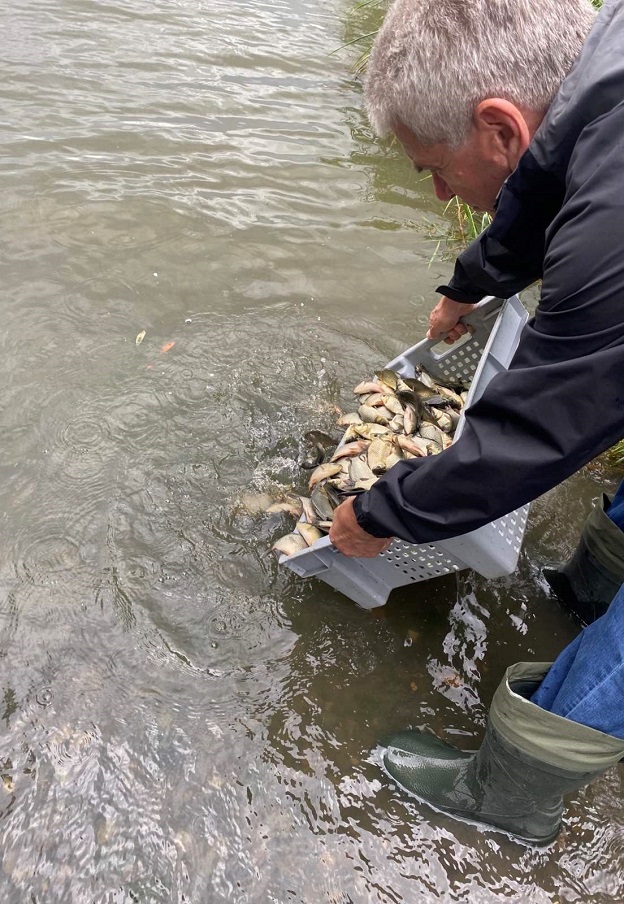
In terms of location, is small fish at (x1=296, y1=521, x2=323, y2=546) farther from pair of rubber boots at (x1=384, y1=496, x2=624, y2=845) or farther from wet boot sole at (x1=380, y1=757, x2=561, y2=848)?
wet boot sole at (x1=380, y1=757, x2=561, y2=848)

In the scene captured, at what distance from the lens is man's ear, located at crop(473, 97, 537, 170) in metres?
1.54

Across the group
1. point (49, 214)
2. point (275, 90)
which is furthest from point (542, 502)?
point (275, 90)

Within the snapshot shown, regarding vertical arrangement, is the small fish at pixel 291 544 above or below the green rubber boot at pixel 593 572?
below

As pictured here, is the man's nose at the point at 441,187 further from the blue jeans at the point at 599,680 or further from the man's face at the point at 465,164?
the blue jeans at the point at 599,680

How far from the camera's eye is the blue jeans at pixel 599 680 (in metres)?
1.65

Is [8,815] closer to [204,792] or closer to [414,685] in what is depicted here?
[204,792]

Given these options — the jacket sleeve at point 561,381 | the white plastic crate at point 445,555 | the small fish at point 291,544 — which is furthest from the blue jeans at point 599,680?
the small fish at point 291,544

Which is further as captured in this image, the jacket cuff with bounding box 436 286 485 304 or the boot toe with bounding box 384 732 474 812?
the jacket cuff with bounding box 436 286 485 304

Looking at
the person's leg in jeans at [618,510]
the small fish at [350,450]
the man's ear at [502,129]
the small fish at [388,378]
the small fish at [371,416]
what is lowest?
the small fish at [350,450]

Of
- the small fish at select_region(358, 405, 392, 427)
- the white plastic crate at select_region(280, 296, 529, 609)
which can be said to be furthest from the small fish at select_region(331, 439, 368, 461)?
the white plastic crate at select_region(280, 296, 529, 609)

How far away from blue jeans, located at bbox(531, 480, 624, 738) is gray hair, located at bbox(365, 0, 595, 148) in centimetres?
137

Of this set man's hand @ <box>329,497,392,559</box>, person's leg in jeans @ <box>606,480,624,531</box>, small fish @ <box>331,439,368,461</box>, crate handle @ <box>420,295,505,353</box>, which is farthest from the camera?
crate handle @ <box>420,295,505,353</box>

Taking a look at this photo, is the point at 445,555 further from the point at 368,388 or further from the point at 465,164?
the point at 465,164

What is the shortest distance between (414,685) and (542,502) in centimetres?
126
